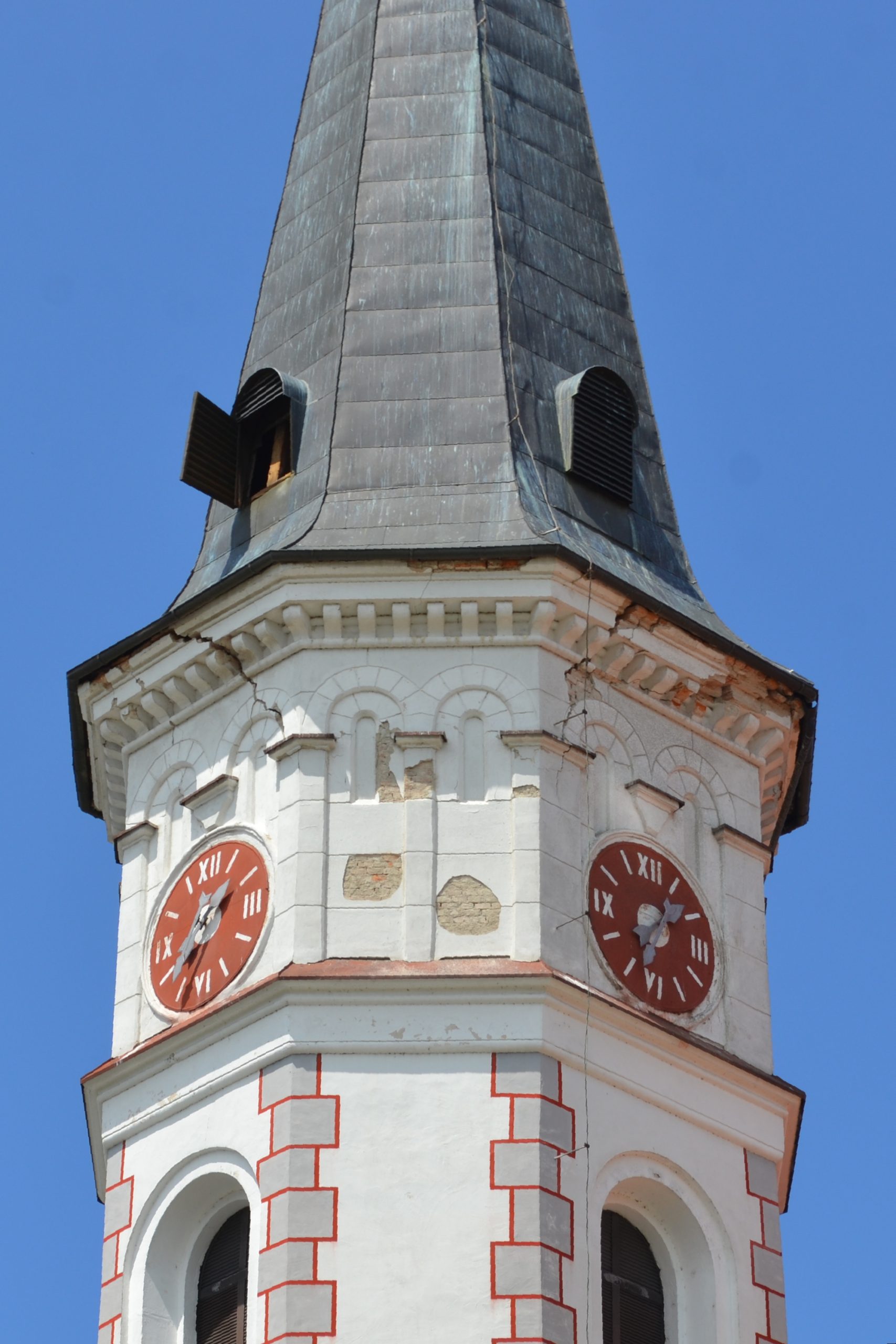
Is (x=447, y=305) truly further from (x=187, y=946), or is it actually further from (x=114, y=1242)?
(x=114, y=1242)

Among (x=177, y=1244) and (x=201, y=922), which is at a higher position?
(x=201, y=922)

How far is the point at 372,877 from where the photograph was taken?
3030 cm

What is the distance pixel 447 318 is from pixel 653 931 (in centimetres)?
738

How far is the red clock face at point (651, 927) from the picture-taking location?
30578 millimetres

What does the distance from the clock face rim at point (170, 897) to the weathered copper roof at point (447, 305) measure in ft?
9.57

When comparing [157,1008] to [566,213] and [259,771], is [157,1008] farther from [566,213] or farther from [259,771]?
[566,213]

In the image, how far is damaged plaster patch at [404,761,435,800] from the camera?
30.8 meters

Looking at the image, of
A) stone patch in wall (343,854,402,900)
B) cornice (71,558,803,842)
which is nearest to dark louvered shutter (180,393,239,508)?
cornice (71,558,803,842)

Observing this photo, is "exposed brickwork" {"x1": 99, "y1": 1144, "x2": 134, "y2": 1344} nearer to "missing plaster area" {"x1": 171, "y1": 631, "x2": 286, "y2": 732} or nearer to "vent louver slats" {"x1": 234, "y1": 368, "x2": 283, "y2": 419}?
"missing plaster area" {"x1": 171, "y1": 631, "x2": 286, "y2": 732}

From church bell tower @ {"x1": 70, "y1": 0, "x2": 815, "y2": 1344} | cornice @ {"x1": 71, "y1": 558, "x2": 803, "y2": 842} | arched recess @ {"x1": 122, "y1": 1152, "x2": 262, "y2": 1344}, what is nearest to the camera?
church bell tower @ {"x1": 70, "y1": 0, "x2": 815, "y2": 1344}

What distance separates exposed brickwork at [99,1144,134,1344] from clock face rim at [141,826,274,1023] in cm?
140

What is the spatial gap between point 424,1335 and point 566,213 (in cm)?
1395

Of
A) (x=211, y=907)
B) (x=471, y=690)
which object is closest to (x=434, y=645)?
(x=471, y=690)

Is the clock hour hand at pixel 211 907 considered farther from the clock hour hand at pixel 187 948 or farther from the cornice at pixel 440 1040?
the cornice at pixel 440 1040
